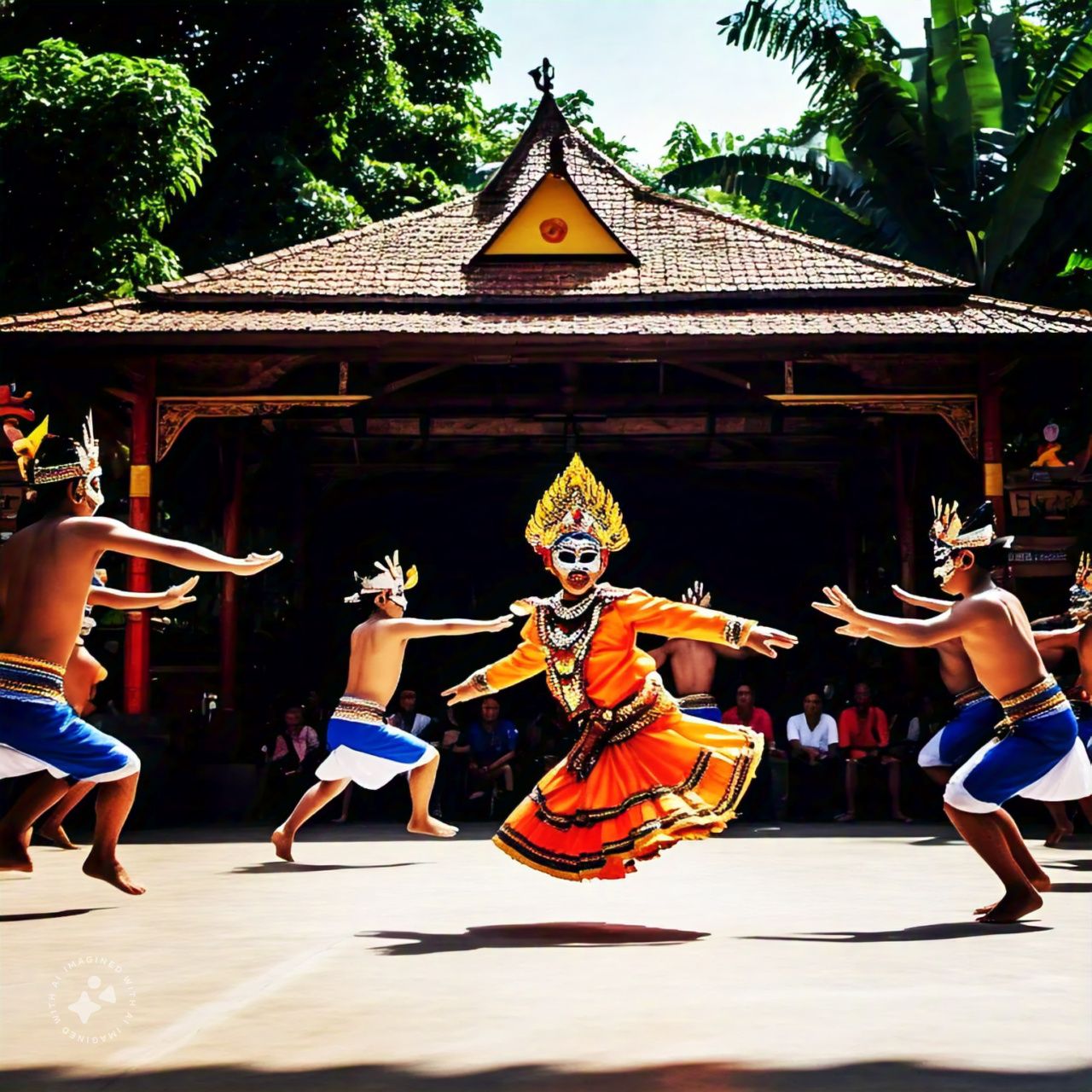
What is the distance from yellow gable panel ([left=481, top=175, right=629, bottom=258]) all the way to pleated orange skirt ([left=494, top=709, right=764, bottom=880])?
10303 millimetres

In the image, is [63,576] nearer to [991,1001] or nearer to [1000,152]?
[991,1001]

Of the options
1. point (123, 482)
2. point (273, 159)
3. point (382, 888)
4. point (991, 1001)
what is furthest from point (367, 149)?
point (991, 1001)

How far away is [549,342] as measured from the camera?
46.1 feet

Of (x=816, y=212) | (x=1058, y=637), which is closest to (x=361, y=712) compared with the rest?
(x=1058, y=637)

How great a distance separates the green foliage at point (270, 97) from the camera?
25.0m

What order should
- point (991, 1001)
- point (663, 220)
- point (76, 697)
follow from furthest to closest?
1. point (663, 220)
2. point (76, 697)
3. point (991, 1001)

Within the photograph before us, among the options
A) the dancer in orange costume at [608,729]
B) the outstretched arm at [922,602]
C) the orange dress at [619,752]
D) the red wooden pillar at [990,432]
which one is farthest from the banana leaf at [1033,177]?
the orange dress at [619,752]

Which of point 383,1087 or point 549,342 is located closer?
point 383,1087

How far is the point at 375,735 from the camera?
31.2 feet

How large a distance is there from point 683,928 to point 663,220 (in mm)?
12711

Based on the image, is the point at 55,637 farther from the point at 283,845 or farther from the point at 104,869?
the point at 283,845

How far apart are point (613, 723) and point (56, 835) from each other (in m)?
4.85

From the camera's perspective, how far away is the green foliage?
24984 mm

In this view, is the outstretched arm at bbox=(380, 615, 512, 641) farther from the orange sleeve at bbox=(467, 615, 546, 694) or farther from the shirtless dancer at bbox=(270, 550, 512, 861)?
the orange sleeve at bbox=(467, 615, 546, 694)
